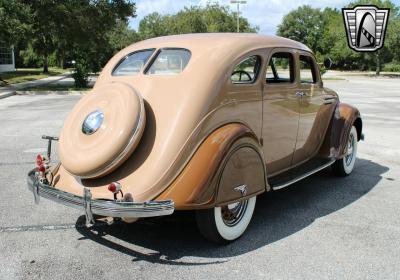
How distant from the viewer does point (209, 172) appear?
3.62m

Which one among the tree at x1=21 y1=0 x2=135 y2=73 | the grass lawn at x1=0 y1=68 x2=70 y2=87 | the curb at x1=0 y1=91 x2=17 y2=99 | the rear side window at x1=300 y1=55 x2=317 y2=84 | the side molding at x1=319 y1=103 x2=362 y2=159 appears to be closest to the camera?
the rear side window at x1=300 y1=55 x2=317 y2=84

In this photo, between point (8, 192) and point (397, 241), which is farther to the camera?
point (8, 192)

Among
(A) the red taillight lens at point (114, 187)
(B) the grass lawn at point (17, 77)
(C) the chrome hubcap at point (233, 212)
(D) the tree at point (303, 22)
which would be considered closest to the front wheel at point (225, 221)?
(C) the chrome hubcap at point (233, 212)

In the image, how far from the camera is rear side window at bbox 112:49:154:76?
176 inches

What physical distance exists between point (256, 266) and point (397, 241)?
1.46 meters

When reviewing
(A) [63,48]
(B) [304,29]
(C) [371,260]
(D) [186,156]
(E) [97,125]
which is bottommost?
(C) [371,260]

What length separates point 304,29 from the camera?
85.0 meters

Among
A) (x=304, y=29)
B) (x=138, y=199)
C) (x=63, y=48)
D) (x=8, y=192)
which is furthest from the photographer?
(x=304, y=29)

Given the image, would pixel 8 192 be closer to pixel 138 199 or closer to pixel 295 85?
pixel 138 199

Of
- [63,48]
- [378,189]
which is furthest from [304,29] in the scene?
[378,189]

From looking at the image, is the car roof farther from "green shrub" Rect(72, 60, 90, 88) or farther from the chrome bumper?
"green shrub" Rect(72, 60, 90, 88)

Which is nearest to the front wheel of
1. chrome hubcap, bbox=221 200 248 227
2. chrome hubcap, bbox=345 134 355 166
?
chrome hubcap, bbox=221 200 248 227

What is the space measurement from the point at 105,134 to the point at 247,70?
5.39 ft

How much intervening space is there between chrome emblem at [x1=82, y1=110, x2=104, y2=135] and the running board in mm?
1764
